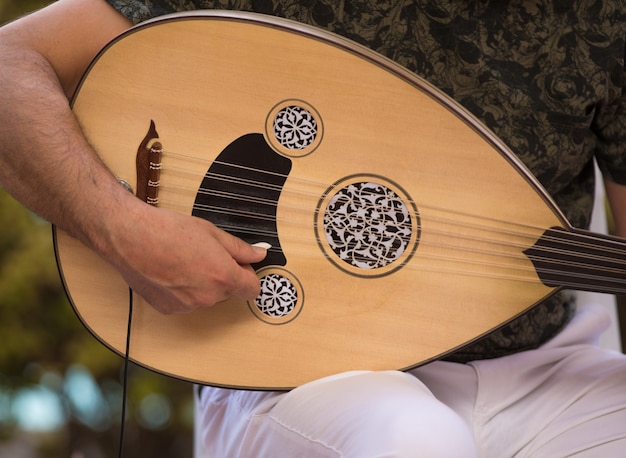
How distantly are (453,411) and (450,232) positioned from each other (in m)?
0.25

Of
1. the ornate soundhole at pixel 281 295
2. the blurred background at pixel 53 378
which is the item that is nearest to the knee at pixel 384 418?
the ornate soundhole at pixel 281 295

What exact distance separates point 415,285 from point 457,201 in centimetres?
13

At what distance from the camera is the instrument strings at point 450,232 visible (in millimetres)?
1198

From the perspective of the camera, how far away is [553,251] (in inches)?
47.3

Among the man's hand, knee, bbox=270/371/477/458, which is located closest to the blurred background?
the man's hand

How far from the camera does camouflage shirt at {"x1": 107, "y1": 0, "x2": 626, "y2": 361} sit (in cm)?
133

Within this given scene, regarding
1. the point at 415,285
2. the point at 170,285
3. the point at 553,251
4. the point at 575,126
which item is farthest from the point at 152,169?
the point at 575,126

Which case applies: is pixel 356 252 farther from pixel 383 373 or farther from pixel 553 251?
pixel 553 251

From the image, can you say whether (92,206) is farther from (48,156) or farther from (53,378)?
(53,378)

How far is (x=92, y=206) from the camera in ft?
3.78

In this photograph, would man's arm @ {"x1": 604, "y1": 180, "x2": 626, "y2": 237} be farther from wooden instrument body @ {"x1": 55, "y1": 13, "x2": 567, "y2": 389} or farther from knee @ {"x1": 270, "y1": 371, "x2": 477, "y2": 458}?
knee @ {"x1": 270, "y1": 371, "x2": 477, "y2": 458}

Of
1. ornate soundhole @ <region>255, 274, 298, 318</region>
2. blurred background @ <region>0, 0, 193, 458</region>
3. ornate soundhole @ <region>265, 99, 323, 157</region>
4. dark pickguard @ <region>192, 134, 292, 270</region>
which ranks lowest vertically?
blurred background @ <region>0, 0, 193, 458</region>

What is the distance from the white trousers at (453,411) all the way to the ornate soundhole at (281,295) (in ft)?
0.35

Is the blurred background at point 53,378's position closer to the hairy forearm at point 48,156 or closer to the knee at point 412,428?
the hairy forearm at point 48,156
